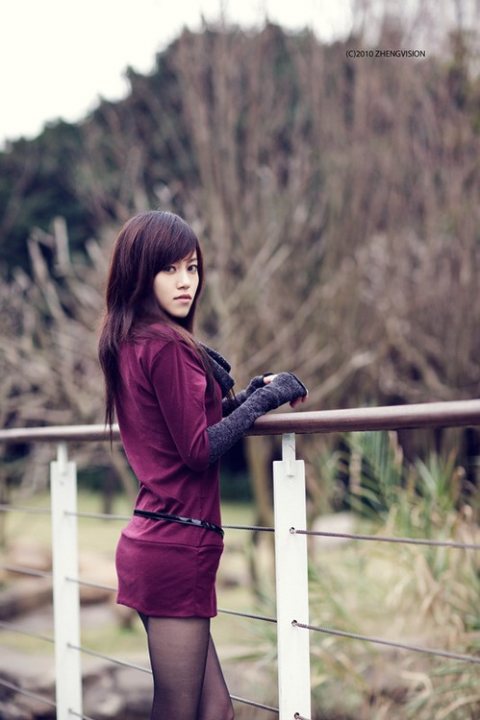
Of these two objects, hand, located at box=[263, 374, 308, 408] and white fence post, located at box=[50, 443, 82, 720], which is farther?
white fence post, located at box=[50, 443, 82, 720]

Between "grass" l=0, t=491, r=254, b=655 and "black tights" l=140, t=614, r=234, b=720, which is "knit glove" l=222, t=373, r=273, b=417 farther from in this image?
"grass" l=0, t=491, r=254, b=655

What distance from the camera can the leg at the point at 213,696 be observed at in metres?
1.82

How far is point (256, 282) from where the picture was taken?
723 centimetres

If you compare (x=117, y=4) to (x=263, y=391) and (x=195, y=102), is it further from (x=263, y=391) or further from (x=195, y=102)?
(x=263, y=391)

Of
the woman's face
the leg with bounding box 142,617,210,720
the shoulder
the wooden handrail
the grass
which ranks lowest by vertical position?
the grass

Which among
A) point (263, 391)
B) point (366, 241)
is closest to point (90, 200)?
point (366, 241)

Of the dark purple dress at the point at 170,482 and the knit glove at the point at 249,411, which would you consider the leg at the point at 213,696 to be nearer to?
the dark purple dress at the point at 170,482

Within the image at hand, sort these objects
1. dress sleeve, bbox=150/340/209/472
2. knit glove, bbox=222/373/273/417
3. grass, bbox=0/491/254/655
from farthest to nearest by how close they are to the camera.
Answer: grass, bbox=0/491/254/655 → knit glove, bbox=222/373/273/417 → dress sleeve, bbox=150/340/209/472

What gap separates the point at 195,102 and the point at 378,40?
154 cm

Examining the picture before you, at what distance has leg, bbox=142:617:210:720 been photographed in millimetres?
1720

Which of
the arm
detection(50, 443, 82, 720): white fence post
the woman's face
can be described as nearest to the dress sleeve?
the arm

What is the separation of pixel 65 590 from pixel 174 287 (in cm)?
106

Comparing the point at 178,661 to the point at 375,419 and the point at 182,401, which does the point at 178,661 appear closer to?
the point at 182,401

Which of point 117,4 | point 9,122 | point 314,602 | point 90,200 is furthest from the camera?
point 9,122
